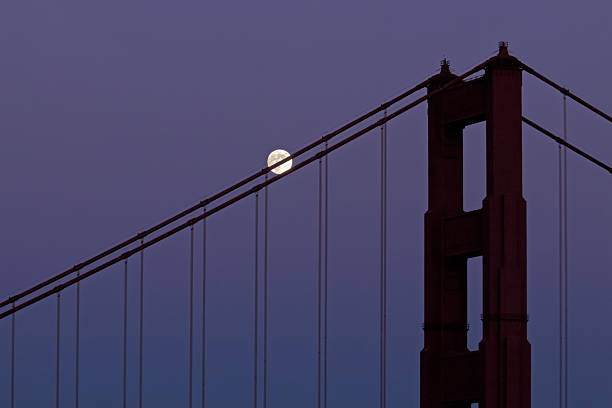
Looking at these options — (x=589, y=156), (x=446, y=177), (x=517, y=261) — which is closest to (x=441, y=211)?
(x=446, y=177)

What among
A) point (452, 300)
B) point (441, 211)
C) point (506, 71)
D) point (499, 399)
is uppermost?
point (506, 71)

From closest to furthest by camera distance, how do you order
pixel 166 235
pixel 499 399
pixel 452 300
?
pixel 499 399
pixel 452 300
pixel 166 235

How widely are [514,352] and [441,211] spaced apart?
17.0 feet

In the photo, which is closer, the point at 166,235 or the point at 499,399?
the point at 499,399

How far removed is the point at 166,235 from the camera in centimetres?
4319

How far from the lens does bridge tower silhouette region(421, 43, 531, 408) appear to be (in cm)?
3706

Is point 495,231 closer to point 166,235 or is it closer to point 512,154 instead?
point 512,154

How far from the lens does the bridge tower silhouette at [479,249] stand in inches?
1459

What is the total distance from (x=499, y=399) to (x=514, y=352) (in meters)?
1.27

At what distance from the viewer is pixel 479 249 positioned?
1506 inches

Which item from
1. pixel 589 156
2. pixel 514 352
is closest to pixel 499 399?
pixel 514 352

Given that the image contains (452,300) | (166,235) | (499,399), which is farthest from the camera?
(166,235)

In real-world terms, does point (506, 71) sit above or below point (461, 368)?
above

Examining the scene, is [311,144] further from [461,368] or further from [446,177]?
[461,368]
